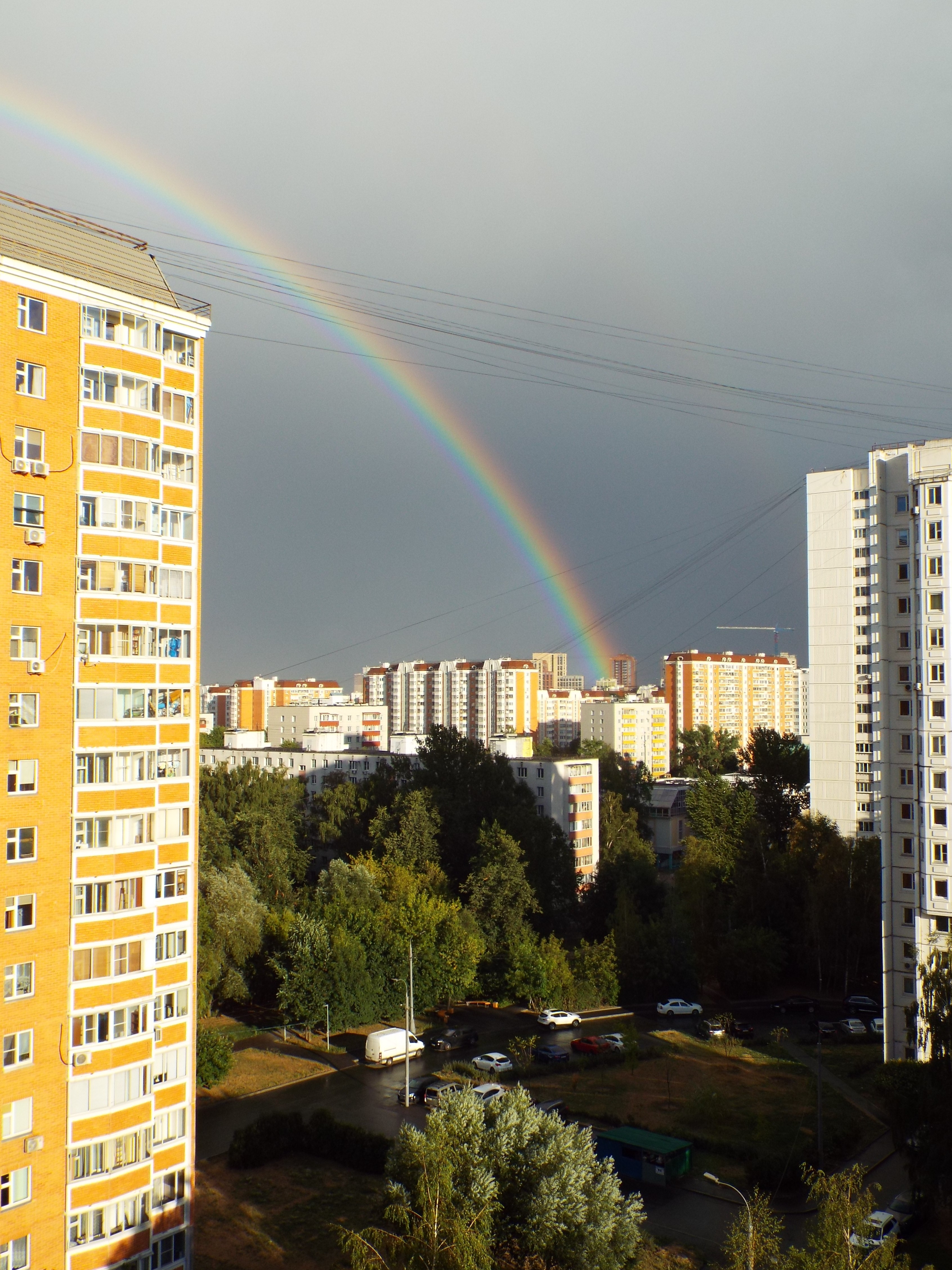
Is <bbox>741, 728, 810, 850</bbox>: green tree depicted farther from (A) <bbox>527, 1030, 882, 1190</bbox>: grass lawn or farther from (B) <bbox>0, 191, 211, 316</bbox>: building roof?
(B) <bbox>0, 191, 211, 316</bbox>: building roof

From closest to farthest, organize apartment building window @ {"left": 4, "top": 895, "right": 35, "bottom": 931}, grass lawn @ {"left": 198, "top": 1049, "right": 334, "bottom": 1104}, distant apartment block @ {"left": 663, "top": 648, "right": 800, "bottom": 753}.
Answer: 1. apartment building window @ {"left": 4, "top": 895, "right": 35, "bottom": 931}
2. grass lawn @ {"left": 198, "top": 1049, "right": 334, "bottom": 1104}
3. distant apartment block @ {"left": 663, "top": 648, "right": 800, "bottom": 753}

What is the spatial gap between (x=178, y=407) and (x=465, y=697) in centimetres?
10452

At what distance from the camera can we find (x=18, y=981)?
40.8 feet

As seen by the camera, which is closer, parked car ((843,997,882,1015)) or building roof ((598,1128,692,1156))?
building roof ((598,1128,692,1156))

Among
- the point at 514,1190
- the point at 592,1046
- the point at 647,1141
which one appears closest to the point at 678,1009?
the point at 592,1046

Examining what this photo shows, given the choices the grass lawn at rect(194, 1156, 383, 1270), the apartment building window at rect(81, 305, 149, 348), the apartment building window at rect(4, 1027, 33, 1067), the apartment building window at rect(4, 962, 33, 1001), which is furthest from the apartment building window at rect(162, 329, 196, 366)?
the grass lawn at rect(194, 1156, 383, 1270)

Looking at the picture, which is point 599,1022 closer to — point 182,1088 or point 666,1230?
point 666,1230

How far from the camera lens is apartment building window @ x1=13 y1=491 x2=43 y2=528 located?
12.8 m

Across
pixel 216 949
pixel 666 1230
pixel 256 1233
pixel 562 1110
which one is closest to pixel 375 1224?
pixel 256 1233

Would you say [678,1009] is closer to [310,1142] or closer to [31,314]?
[310,1142]

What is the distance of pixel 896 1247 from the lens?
17562 millimetres

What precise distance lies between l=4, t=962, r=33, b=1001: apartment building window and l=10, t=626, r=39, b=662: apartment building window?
12.5 feet

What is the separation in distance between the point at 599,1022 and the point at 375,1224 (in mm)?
16658

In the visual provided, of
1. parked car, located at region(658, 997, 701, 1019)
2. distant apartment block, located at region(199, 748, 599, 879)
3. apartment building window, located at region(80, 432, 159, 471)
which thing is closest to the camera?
apartment building window, located at region(80, 432, 159, 471)
